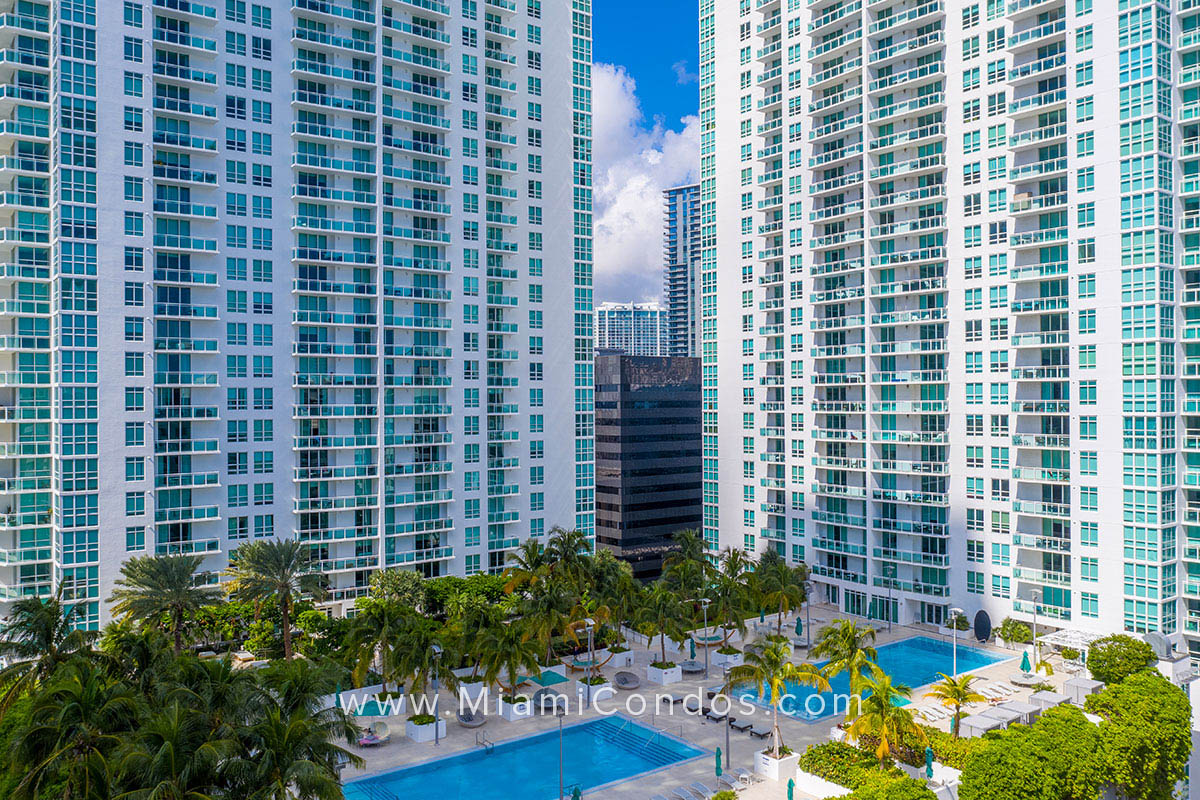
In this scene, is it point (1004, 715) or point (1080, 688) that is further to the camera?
point (1080, 688)

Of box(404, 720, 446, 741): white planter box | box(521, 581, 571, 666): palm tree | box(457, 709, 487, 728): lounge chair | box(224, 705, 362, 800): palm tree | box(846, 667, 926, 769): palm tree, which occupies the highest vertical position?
box(224, 705, 362, 800): palm tree

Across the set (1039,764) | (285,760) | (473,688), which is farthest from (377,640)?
(1039,764)

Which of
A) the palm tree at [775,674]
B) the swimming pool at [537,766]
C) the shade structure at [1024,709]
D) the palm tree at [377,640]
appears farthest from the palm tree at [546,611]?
the shade structure at [1024,709]

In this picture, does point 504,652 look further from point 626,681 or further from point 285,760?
point 285,760

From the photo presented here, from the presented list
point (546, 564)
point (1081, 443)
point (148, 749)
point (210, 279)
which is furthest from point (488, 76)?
point (148, 749)

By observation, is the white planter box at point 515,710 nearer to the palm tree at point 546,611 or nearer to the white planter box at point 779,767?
the palm tree at point 546,611

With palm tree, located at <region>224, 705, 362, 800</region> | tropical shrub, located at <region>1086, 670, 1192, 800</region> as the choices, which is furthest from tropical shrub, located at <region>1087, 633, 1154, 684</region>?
palm tree, located at <region>224, 705, 362, 800</region>

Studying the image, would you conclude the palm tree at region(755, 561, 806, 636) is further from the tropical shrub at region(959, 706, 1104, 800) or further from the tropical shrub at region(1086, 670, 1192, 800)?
the tropical shrub at region(959, 706, 1104, 800)
